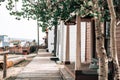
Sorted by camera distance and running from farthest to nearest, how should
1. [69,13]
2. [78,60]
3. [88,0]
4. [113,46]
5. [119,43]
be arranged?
[78,60] < [119,43] < [69,13] < [88,0] < [113,46]

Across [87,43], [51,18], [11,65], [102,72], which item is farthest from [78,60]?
[11,65]

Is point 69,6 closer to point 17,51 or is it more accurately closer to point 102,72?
point 102,72

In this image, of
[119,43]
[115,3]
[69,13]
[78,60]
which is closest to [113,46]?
[115,3]

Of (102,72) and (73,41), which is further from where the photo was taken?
(73,41)

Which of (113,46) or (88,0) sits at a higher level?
(88,0)

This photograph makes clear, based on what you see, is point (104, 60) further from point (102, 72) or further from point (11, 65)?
point (11, 65)

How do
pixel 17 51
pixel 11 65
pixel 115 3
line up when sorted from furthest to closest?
1. pixel 17 51
2. pixel 11 65
3. pixel 115 3

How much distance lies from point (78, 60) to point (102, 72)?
533 centimetres

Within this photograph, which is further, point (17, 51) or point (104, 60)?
point (17, 51)

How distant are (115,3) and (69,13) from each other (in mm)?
1335

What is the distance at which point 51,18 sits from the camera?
27.2ft

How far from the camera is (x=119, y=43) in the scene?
1066 centimetres

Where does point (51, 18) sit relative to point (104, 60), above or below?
above

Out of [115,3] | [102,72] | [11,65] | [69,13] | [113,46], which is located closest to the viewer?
[113,46]
